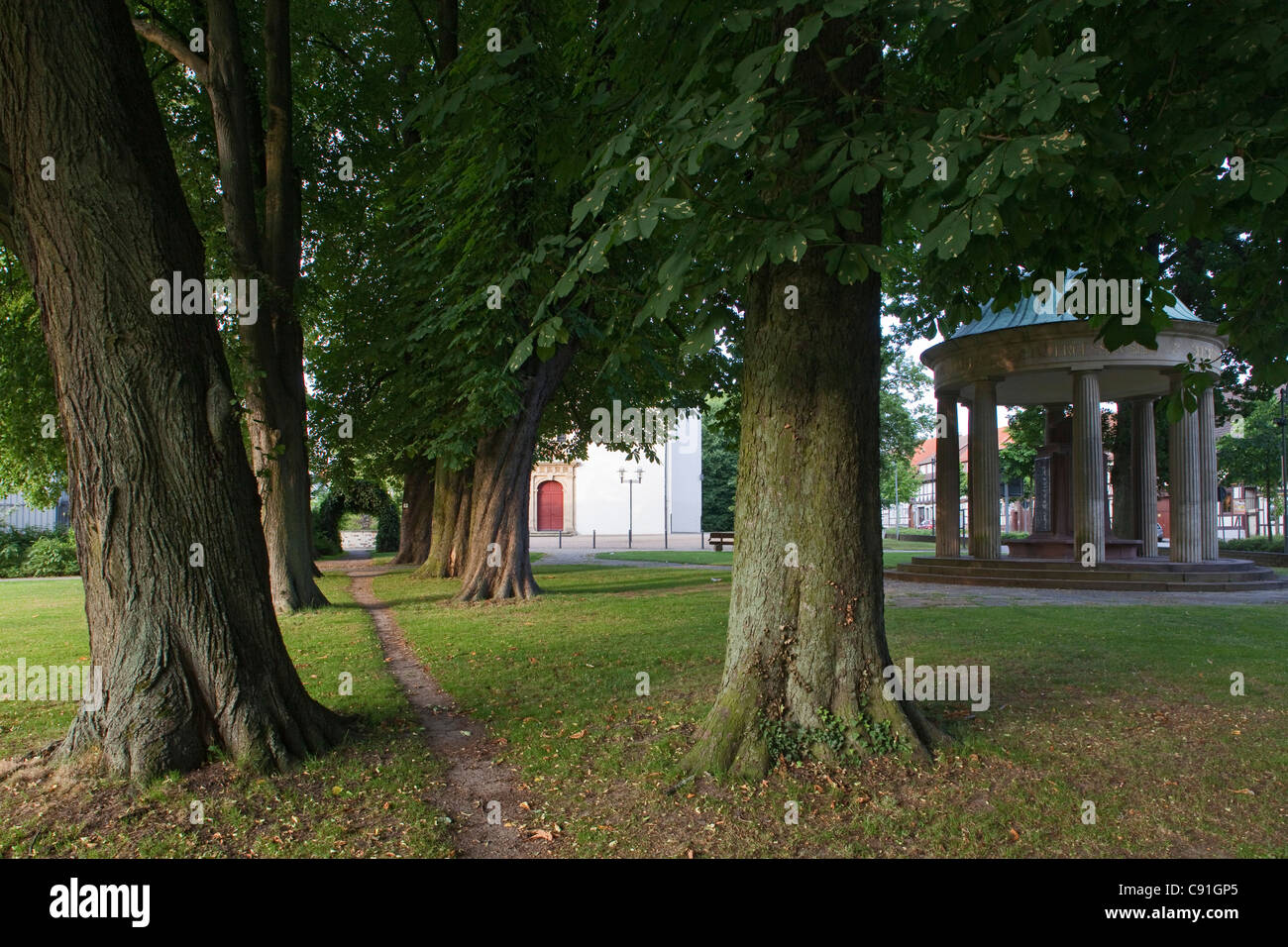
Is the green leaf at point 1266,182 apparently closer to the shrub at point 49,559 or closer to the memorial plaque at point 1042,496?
the memorial plaque at point 1042,496

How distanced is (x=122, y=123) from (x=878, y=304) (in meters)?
4.94

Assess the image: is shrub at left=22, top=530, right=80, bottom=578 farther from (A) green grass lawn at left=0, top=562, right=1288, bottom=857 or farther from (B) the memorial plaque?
(B) the memorial plaque

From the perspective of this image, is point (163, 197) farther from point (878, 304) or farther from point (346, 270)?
point (346, 270)

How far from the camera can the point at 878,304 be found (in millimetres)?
5492

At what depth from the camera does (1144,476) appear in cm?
1984

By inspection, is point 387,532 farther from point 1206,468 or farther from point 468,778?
point 468,778

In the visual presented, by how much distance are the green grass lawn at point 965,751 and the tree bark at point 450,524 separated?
27.6 ft

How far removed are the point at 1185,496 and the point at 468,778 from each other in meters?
18.3

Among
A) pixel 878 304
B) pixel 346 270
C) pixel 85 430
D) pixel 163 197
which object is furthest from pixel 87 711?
pixel 346 270

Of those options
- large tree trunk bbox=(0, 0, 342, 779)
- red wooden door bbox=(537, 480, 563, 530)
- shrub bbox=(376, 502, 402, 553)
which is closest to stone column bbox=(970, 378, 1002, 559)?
large tree trunk bbox=(0, 0, 342, 779)

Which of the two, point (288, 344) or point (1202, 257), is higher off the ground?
point (1202, 257)

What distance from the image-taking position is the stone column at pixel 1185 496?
690 inches

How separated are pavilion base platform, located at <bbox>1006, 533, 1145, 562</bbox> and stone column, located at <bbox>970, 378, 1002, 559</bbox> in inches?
87.9

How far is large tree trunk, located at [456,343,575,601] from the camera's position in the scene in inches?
572
